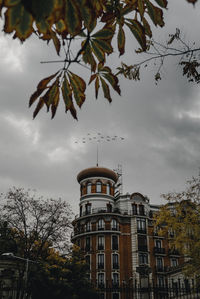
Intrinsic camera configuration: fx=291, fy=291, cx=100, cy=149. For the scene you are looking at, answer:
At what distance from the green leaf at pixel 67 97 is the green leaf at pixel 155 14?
1.65 ft

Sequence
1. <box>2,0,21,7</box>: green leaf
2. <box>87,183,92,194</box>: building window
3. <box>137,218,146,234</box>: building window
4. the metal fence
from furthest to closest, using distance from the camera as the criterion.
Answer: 1. <box>87,183,92,194</box>: building window
2. <box>137,218,146,234</box>: building window
3. the metal fence
4. <box>2,0,21,7</box>: green leaf

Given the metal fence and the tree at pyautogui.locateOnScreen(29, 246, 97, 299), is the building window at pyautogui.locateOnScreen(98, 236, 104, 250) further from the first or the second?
the tree at pyautogui.locateOnScreen(29, 246, 97, 299)

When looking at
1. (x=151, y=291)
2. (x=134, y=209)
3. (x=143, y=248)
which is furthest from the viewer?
(x=134, y=209)

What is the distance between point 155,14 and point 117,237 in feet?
143

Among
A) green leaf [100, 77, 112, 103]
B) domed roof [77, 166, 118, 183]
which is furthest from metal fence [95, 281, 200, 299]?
domed roof [77, 166, 118, 183]

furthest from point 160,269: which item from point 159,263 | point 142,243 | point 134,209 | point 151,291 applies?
→ point 151,291

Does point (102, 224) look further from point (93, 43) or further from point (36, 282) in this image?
point (93, 43)

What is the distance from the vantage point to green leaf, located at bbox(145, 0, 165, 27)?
52.9 inches

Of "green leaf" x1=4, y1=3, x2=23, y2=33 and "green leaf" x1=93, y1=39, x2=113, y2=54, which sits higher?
"green leaf" x1=93, y1=39, x2=113, y2=54

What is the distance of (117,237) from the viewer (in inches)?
1683

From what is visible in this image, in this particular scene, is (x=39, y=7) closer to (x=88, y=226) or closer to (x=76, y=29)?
(x=76, y=29)

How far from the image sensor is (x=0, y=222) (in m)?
23.2

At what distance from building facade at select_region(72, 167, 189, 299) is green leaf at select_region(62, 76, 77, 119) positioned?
1623 inches

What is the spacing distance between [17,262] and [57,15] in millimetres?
27420
